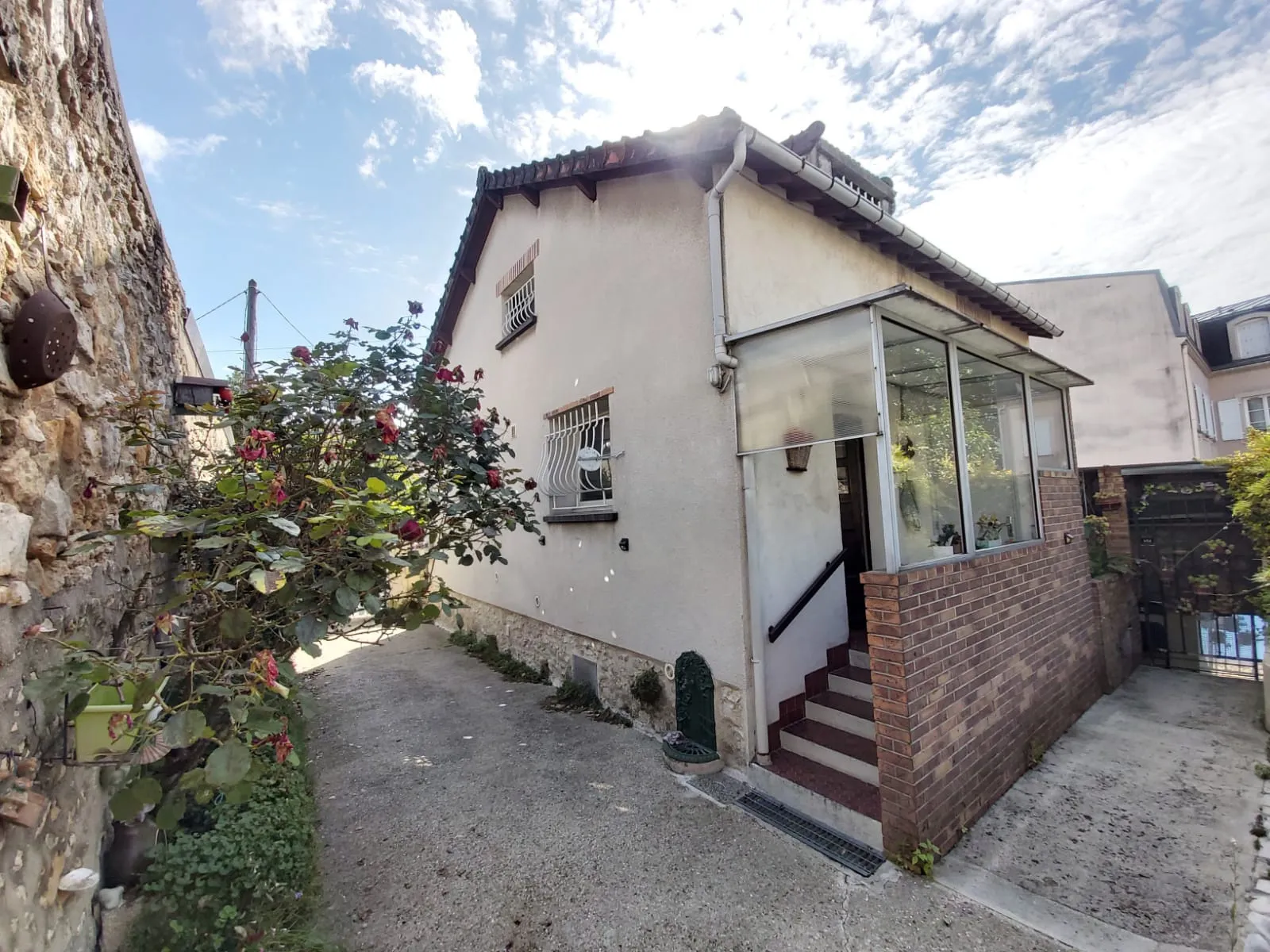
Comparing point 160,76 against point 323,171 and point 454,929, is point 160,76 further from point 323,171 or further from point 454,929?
point 454,929

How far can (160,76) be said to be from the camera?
586 cm

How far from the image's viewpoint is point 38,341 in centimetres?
201

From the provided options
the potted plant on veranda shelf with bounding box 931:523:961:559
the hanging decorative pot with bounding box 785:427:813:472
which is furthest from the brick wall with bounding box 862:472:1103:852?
the hanging decorative pot with bounding box 785:427:813:472

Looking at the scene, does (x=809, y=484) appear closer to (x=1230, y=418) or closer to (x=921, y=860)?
(x=921, y=860)

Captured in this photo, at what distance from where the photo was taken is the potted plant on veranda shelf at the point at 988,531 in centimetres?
496

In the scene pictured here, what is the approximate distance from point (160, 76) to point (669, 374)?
6.41 m

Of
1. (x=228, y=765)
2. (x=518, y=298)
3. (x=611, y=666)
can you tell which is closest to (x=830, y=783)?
Answer: (x=611, y=666)

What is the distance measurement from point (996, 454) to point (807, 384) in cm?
249

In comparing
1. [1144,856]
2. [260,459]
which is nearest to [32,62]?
[260,459]

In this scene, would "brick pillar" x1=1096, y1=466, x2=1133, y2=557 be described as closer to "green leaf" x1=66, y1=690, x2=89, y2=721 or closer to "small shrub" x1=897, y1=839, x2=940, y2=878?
"small shrub" x1=897, y1=839, x2=940, y2=878

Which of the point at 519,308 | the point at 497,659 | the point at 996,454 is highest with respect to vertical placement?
the point at 519,308

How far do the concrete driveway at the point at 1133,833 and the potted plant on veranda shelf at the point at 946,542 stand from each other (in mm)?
2131

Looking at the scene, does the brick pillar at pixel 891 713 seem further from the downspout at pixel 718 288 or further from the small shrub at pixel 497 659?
the small shrub at pixel 497 659

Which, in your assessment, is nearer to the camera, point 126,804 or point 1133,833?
point 126,804
